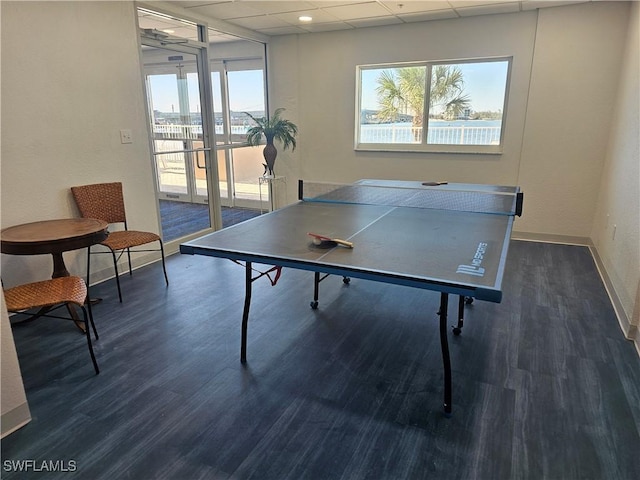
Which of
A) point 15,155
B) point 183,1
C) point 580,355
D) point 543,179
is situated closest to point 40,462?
point 15,155

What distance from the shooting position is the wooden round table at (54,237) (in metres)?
2.52

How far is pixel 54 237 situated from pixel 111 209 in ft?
3.48

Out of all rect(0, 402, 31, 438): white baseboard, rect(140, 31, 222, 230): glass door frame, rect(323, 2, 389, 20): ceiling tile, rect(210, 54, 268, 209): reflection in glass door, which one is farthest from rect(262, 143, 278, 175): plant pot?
rect(0, 402, 31, 438): white baseboard

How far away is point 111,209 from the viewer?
11.8ft

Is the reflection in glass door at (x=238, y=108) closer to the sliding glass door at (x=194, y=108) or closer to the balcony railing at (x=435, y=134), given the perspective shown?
the sliding glass door at (x=194, y=108)

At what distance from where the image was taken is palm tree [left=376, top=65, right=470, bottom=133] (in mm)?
5098

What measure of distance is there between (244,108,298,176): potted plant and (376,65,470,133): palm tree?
1.31 meters

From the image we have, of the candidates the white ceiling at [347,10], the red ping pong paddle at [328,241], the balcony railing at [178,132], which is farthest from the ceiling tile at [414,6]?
the red ping pong paddle at [328,241]

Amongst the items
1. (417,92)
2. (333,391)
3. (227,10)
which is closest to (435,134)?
(417,92)

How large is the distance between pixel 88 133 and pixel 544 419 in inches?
152

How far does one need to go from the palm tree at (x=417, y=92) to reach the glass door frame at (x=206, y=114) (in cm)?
227

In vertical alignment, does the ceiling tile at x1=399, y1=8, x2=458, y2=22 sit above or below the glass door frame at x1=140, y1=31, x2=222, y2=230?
above

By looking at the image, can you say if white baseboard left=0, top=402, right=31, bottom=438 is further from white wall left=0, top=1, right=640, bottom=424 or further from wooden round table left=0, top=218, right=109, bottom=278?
white wall left=0, top=1, right=640, bottom=424

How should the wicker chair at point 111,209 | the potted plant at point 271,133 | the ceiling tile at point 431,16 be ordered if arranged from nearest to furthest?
the wicker chair at point 111,209 < the ceiling tile at point 431,16 < the potted plant at point 271,133
